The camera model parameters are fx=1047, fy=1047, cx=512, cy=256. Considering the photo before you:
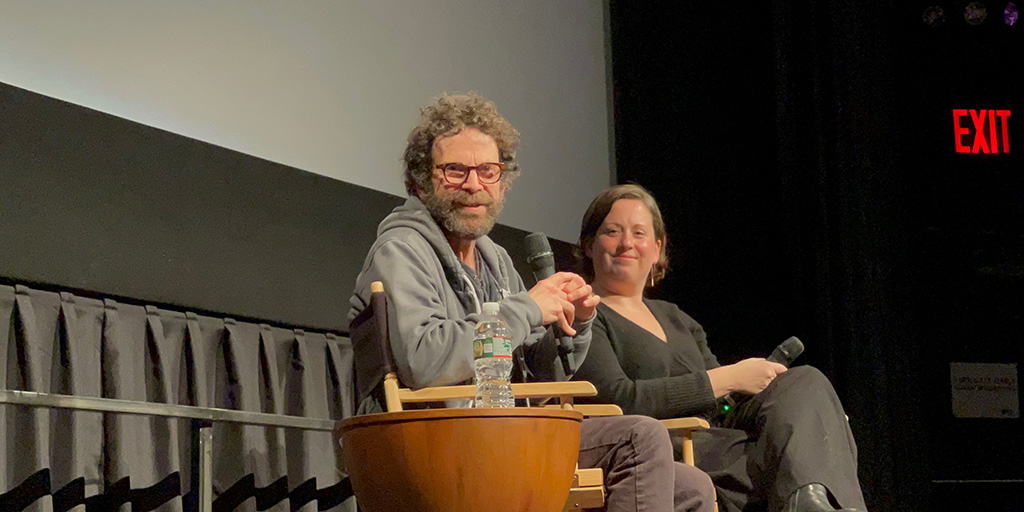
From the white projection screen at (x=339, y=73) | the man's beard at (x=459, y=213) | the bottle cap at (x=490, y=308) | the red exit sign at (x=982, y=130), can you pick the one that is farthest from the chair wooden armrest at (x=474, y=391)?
the red exit sign at (x=982, y=130)

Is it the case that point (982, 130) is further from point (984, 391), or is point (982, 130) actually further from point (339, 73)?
point (339, 73)

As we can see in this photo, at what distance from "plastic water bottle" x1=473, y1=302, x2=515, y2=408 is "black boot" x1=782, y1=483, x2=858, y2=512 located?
74 centimetres

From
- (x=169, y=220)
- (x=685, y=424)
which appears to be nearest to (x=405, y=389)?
(x=685, y=424)

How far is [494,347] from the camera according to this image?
5.82 feet

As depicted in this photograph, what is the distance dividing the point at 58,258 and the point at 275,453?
30.7 inches

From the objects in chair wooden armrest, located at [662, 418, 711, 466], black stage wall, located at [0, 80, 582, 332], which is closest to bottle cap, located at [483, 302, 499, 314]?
chair wooden armrest, located at [662, 418, 711, 466]

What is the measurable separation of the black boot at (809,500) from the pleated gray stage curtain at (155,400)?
4.10 feet

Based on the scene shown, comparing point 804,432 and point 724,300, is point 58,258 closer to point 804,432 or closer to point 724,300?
point 804,432

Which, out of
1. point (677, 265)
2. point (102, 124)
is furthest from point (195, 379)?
point (677, 265)

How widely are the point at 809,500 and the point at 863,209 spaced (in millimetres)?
1672

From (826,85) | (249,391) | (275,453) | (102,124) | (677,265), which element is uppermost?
(826,85)

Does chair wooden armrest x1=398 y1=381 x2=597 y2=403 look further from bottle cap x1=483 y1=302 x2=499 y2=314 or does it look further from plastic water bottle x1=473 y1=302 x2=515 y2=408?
bottle cap x1=483 y1=302 x2=499 y2=314

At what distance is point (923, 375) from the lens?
12.1 ft

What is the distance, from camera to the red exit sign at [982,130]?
3809 mm
